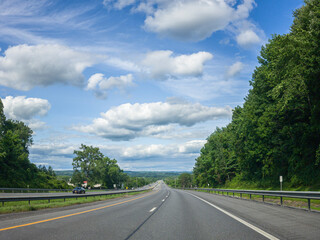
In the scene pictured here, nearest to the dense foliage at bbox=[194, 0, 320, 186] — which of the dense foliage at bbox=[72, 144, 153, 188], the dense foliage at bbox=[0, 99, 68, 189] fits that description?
the dense foliage at bbox=[0, 99, 68, 189]

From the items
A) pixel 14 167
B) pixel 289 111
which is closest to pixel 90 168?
pixel 14 167

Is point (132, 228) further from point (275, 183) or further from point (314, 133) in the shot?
point (275, 183)

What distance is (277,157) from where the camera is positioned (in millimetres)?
38938

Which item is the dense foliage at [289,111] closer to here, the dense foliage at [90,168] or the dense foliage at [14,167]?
the dense foliage at [14,167]

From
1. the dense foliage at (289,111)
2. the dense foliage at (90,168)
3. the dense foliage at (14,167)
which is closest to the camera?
the dense foliage at (289,111)

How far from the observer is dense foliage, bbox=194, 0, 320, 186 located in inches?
919

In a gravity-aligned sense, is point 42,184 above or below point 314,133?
below

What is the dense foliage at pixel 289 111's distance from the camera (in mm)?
23344

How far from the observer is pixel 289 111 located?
33250 millimetres

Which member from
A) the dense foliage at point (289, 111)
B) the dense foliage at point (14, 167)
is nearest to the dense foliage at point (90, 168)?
the dense foliage at point (14, 167)

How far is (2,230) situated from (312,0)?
1112 inches

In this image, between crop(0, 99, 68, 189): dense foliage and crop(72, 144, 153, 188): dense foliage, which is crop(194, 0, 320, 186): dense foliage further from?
crop(72, 144, 153, 188): dense foliage

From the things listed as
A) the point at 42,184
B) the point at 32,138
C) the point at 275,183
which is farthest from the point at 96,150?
the point at 275,183

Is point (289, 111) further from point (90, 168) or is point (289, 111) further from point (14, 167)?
point (90, 168)
